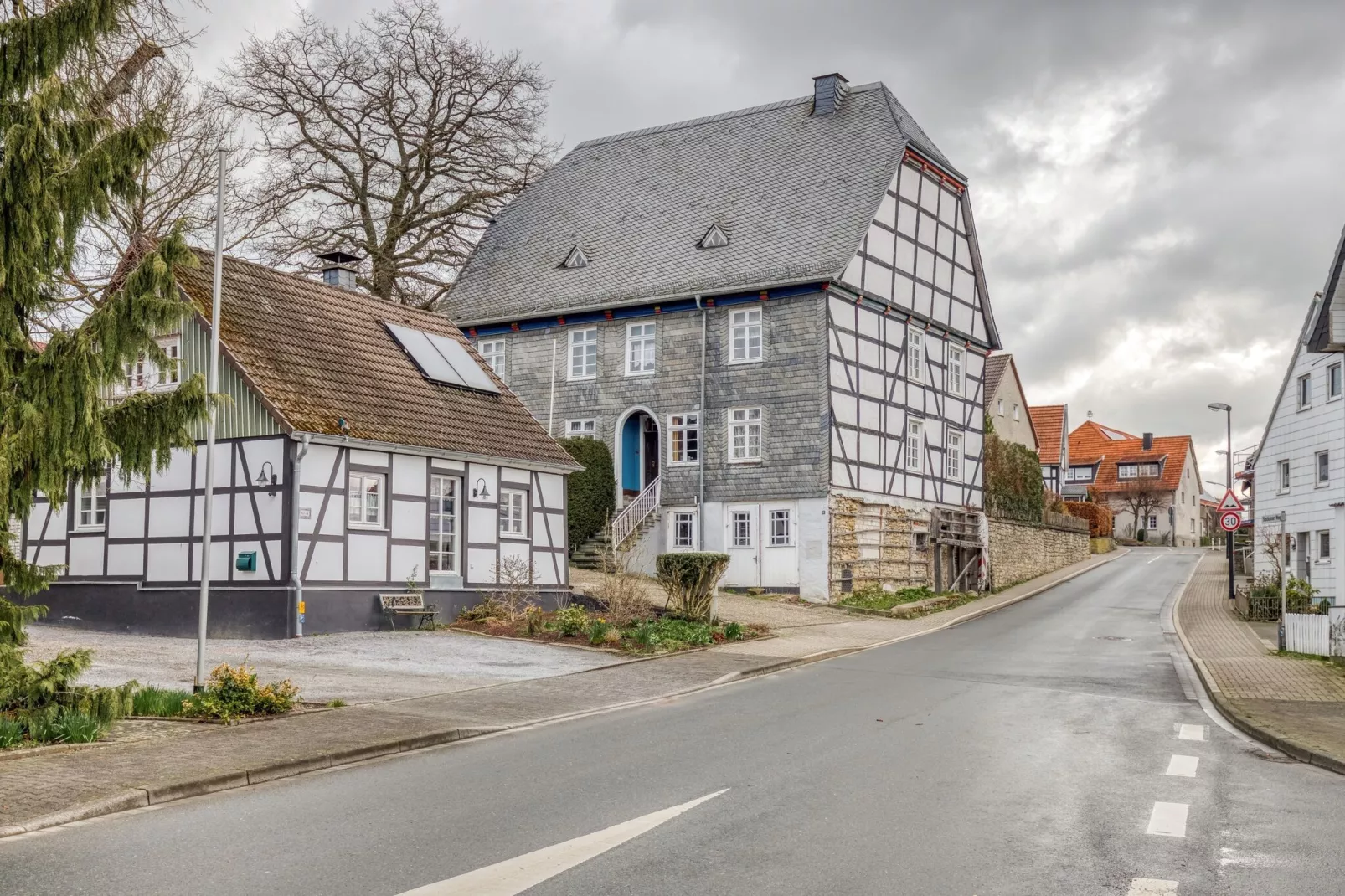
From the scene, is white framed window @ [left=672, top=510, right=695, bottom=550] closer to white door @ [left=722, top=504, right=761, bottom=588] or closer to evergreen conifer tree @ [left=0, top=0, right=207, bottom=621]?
white door @ [left=722, top=504, right=761, bottom=588]

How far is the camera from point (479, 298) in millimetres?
40125

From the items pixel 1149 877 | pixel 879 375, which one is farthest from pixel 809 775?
pixel 879 375

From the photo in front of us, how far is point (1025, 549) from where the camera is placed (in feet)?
152

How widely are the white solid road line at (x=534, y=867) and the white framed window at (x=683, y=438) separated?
27665mm

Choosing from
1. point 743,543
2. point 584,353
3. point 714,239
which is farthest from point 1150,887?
point 584,353

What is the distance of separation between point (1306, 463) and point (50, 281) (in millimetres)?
31840

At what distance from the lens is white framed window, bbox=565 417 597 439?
3753 centimetres

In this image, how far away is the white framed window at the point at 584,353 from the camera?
37.9 metres

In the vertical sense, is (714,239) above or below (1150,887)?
above

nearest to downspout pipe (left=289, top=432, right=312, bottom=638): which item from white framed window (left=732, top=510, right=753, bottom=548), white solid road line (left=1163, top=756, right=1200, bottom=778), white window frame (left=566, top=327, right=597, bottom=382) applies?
white solid road line (left=1163, top=756, right=1200, bottom=778)

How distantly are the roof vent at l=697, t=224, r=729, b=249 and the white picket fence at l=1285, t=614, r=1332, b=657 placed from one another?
63.7 feet

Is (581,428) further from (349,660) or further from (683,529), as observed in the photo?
(349,660)

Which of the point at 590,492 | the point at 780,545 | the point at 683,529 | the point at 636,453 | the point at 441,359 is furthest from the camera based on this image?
the point at 636,453

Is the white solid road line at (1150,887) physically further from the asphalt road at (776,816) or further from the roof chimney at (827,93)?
the roof chimney at (827,93)
